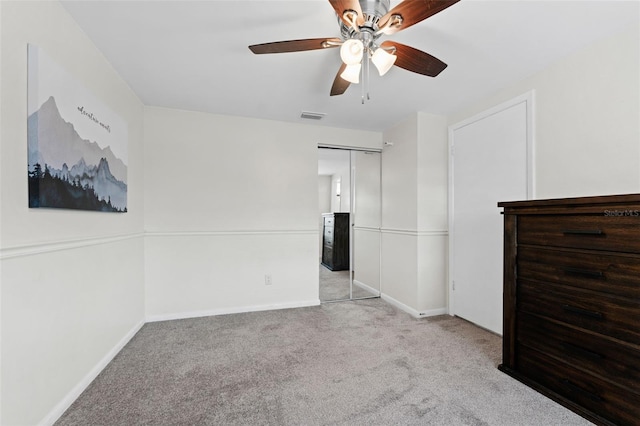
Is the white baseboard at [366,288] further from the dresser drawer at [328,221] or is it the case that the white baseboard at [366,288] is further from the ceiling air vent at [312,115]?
the ceiling air vent at [312,115]

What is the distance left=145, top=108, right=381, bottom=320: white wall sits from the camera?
313 cm

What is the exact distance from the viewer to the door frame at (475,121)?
2.36 m

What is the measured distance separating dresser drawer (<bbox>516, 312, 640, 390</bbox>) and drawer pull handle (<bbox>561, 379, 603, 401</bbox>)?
0.39 feet

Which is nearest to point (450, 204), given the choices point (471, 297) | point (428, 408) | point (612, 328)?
point (471, 297)

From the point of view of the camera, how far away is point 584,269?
1.60 m

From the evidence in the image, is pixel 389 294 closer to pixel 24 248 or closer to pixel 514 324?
pixel 514 324

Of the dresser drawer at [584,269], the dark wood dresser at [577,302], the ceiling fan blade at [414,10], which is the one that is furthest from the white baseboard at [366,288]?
the ceiling fan blade at [414,10]

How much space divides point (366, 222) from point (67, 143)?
3383mm

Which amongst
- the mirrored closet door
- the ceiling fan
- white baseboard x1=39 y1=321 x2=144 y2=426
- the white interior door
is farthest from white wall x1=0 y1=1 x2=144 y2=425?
the white interior door

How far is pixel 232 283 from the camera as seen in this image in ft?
10.9

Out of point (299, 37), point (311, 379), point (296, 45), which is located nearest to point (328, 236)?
point (311, 379)

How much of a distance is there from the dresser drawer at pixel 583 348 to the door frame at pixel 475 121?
1066 millimetres

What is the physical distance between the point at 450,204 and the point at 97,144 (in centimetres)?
331

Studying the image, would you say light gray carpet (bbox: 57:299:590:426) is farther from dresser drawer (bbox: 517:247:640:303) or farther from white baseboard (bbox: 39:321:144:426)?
dresser drawer (bbox: 517:247:640:303)
